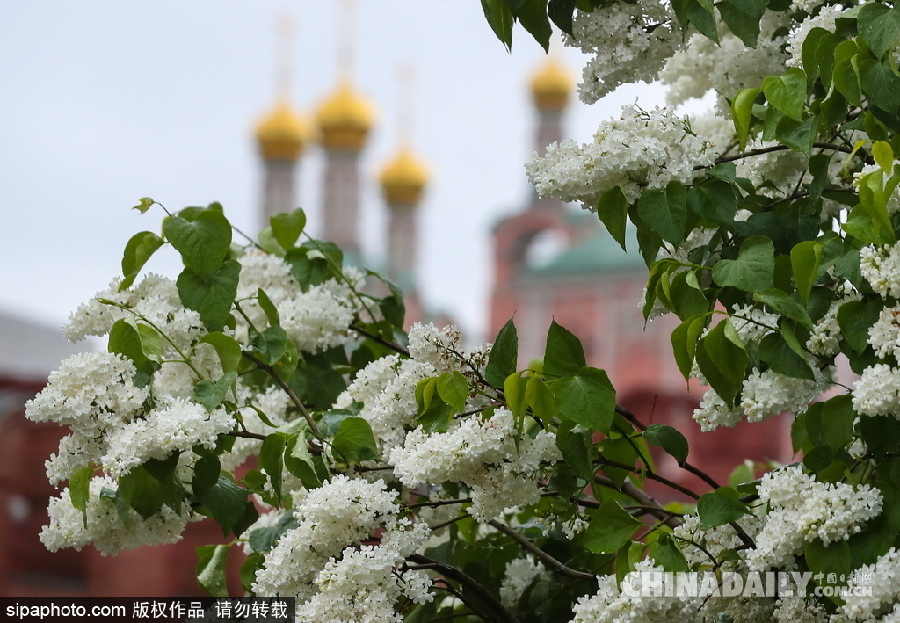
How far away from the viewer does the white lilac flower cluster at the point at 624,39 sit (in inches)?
56.1

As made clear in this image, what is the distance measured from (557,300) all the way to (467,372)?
1985 centimetres

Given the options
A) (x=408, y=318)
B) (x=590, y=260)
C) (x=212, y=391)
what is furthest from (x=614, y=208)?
(x=590, y=260)

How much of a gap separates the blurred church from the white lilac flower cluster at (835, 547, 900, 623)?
4.99 metres

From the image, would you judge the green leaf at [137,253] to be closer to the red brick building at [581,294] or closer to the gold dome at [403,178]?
the red brick building at [581,294]

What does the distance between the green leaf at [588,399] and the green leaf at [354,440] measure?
0.26 m

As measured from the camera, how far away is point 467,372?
1.39 metres

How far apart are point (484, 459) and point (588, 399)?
13cm

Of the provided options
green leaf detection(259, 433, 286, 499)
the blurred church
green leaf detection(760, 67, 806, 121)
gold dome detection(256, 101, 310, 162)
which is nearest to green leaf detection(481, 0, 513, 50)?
green leaf detection(760, 67, 806, 121)

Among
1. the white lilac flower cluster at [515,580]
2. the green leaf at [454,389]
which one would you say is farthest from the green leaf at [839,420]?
the white lilac flower cluster at [515,580]

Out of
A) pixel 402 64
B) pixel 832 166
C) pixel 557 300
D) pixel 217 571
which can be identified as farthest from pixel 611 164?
pixel 402 64

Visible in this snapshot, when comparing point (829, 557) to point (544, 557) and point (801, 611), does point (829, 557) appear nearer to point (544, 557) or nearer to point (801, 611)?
point (801, 611)

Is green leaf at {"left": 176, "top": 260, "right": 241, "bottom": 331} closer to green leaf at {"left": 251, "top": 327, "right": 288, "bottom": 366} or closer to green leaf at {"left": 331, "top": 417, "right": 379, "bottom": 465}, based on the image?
green leaf at {"left": 251, "top": 327, "right": 288, "bottom": 366}

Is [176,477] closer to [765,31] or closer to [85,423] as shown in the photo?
[85,423]

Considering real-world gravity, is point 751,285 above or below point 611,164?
below
